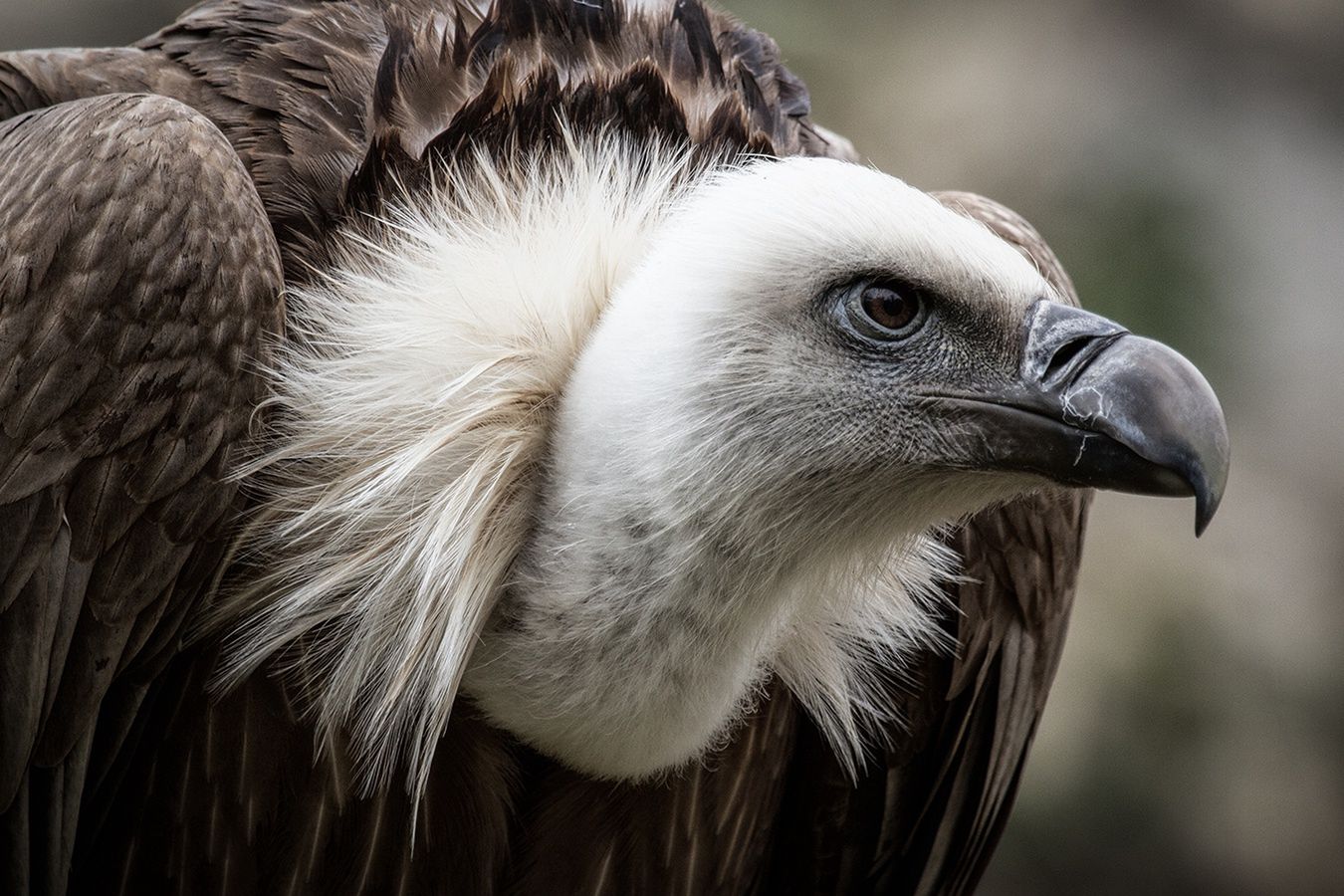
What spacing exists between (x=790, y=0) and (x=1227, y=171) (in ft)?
7.37

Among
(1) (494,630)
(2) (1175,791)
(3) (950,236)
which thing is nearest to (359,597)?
(1) (494,630)

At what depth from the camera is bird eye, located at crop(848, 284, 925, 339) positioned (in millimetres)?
2344

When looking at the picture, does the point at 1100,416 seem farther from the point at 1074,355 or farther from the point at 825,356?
the point at 825,356

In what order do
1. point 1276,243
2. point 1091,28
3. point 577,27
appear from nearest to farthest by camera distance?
point 577,27 → point 1276,243 → point 1091,28

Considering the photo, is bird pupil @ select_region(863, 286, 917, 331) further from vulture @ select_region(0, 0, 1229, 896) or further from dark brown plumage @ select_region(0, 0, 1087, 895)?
dark brown plumage @ select_region(0, 0, 1087, 895)

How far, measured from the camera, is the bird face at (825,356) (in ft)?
7.59

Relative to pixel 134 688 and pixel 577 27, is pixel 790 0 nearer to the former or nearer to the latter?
pixel 577 27

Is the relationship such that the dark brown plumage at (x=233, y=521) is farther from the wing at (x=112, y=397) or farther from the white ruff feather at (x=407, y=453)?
the white ruff feather at (x=407, y=453)

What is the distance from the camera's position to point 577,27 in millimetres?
2791

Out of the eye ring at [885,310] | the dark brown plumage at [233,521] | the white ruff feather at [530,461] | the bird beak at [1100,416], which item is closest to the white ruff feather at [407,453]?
the white ruff feather at [530,461]

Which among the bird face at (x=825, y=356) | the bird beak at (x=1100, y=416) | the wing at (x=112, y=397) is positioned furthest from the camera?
the bird face at (x=825, y=356)

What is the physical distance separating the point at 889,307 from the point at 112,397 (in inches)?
46.6

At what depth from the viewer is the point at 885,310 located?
7.71 feet

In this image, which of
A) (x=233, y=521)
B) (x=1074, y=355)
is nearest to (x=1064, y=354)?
(x=1074, y=355)
